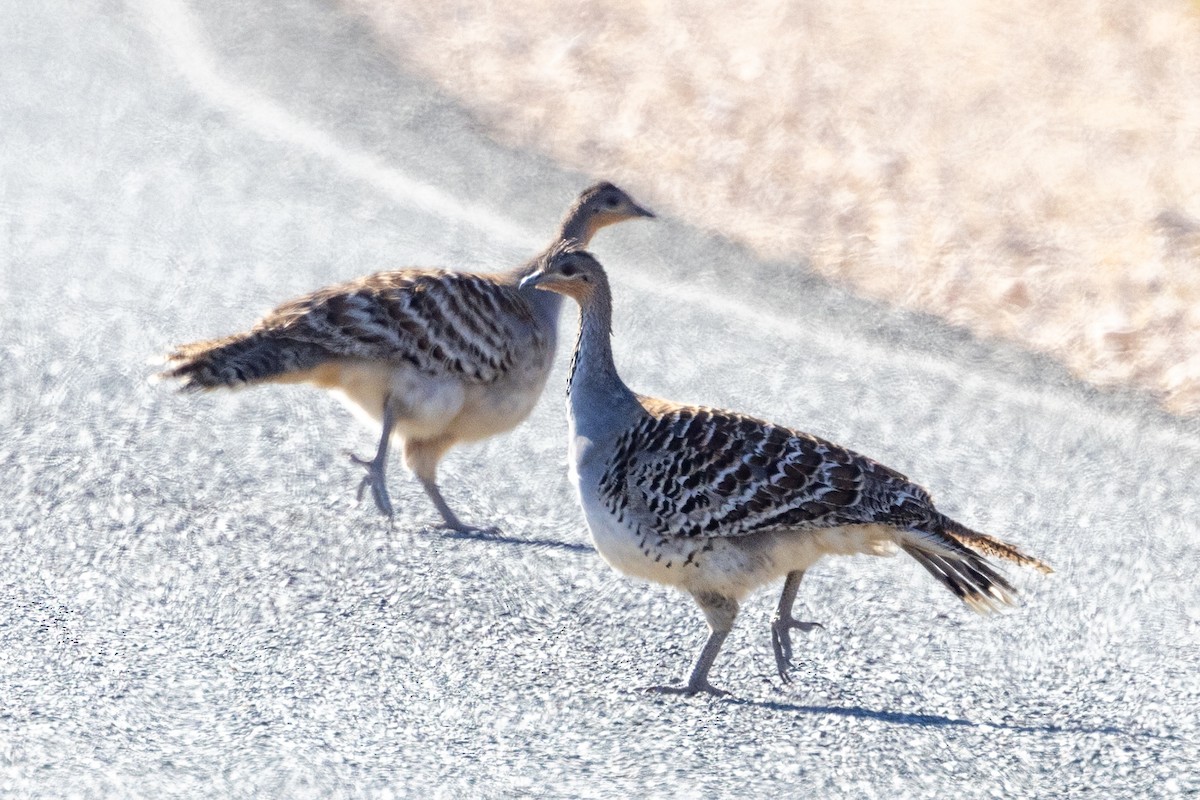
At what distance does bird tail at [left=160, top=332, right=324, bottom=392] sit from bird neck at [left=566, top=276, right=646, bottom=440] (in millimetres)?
1302

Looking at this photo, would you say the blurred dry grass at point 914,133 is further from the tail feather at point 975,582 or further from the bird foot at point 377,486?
the bird foot at point 377,486

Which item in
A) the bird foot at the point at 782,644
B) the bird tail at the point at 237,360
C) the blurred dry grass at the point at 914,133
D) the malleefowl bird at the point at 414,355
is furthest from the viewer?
the blurred dry grass at the point at 914,133

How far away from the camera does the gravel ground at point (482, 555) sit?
596cm

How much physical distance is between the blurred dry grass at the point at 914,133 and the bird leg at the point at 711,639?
3681 millimetres

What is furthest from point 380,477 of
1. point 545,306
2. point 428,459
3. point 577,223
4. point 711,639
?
point 711,639

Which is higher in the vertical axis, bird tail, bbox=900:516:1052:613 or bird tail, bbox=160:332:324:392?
bird tail, bbox=900:516:1052:613

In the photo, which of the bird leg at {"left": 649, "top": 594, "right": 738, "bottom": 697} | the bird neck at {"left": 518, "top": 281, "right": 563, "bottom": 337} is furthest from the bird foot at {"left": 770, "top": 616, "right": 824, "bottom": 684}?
the bird neck at {"left": 518, "top": 281, "right": 563, "bottom": 337}

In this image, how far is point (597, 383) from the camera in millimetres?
6887

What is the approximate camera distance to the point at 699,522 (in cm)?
632

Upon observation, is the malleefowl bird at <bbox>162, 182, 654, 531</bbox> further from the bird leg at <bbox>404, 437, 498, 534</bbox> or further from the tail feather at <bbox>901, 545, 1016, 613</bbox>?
the tail feather at <bbox>901, 545, 1016, 613</bbox>

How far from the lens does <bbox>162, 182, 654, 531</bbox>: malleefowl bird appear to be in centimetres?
762

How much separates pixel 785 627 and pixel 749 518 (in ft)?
1.63

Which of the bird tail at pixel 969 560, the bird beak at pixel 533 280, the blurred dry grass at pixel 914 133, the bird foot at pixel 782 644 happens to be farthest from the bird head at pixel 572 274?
the blurred dry grass at pixel 914 133

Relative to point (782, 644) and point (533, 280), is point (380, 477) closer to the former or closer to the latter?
point (533, 280)
